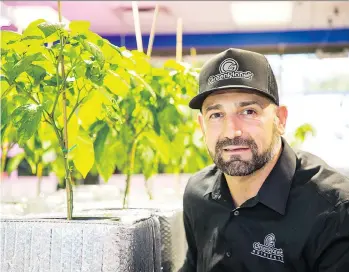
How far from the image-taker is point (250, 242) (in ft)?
3.61

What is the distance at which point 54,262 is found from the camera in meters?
0.92

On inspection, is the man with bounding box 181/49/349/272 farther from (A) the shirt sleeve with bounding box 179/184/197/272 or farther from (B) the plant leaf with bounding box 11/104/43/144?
(B) the plant leaf with bounding box 11/104/43/144

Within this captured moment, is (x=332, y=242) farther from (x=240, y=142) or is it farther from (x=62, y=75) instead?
(x=62, y=75)

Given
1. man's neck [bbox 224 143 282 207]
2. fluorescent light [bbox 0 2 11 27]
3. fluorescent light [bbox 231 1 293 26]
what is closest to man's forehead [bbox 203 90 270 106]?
man's neck [bbox 224 143 282 207]

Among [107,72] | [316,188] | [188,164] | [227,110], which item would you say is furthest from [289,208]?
[188,164]

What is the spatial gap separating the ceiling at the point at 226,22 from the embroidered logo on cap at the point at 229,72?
5.88m

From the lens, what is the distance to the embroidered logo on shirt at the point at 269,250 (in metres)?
1.04

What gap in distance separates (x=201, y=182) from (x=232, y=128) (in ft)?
0.95

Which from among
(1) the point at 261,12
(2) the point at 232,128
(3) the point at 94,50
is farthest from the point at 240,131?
(1) the point at 261,12

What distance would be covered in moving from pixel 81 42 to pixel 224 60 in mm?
323

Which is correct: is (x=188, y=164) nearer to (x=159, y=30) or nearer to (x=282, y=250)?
(x=282, y=250)

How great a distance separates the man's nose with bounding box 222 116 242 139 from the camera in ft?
3.58

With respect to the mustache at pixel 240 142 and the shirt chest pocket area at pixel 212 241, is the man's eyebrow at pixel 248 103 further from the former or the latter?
the shirt chest pocket area at pixel 212 241

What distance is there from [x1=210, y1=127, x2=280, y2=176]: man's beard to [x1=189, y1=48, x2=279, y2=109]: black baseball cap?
11 centimetres
